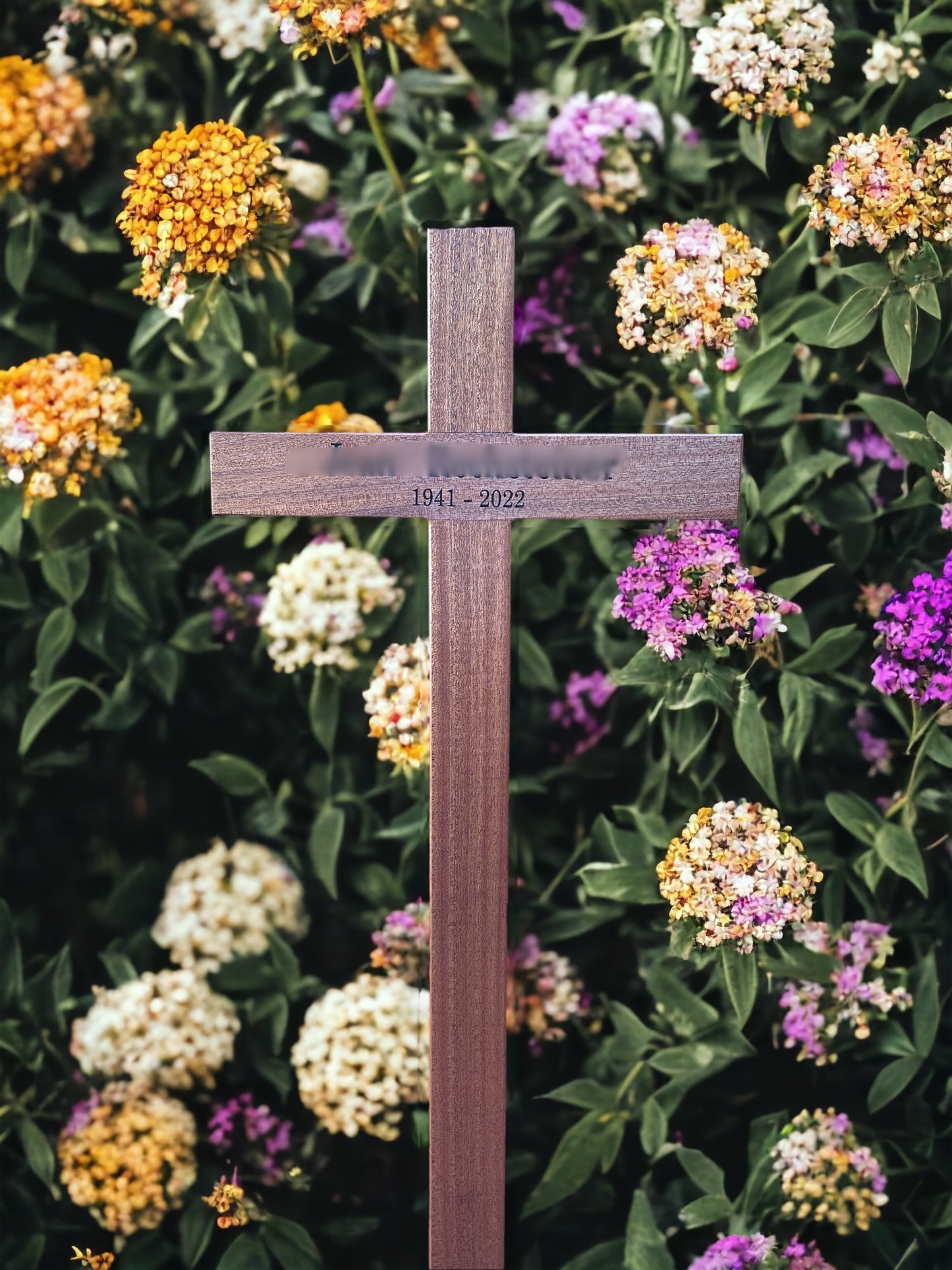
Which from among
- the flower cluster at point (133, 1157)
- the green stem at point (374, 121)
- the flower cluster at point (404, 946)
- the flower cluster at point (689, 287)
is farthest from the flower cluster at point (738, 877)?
the green stem at point (374, 121)

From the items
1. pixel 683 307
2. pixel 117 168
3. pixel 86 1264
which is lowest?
pixel 86 1264

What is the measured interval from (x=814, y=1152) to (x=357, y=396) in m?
0.99

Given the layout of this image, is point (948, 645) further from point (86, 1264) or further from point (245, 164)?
point (86, 1264)

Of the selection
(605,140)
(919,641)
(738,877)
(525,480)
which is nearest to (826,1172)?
(738,877)

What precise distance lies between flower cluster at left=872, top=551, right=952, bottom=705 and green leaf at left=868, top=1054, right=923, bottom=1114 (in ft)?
1.34

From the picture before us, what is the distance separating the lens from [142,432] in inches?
42.6

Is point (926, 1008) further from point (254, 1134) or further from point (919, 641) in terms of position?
Answer: point (254, 1134)

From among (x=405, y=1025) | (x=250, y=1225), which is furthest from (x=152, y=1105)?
(x=405, y=1025)

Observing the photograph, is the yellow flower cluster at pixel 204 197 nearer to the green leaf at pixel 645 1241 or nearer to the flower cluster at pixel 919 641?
the flower cluster at pixel 919 641

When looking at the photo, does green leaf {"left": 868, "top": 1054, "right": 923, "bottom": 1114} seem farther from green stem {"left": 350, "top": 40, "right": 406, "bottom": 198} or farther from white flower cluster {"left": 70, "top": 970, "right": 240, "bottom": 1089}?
green stem {"left": 350, "top": 40, "right": 406, "bottom": 198}

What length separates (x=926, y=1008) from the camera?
1079mm

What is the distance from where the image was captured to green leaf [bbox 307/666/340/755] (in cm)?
108

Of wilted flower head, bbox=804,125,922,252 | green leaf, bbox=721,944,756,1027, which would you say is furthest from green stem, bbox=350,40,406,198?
green leaf, bbox=721,944,756,1027

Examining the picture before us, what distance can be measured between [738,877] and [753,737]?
0.15 m
